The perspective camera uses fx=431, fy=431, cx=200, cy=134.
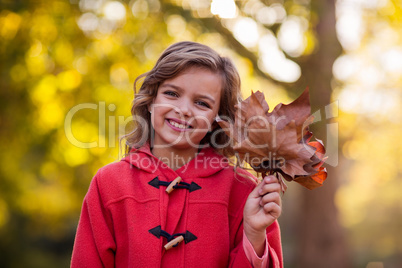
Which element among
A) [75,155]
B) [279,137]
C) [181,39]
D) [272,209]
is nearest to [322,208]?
[181,39]

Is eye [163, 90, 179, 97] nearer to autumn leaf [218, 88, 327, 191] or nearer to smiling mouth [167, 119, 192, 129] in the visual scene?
smiling mouth [167, 119, 192, 129]

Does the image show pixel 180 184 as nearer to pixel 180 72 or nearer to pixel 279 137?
pixel 180 72

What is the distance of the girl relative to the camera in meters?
2.14

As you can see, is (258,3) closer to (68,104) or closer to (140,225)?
(68,104)

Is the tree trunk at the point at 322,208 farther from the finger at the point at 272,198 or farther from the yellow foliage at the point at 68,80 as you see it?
the finger at the point at 272,198

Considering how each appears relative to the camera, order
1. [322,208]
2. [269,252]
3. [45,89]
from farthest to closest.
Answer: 1. [322,208]
2. [45,89]
3. [269,252]

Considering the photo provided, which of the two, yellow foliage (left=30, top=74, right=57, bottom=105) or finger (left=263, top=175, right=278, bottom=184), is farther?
yellow foliage (left=30, top=74, right=57, bottom=105)

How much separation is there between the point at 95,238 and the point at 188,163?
2.06 feet

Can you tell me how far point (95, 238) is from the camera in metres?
2.21

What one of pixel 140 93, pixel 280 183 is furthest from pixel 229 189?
pixel 140 93

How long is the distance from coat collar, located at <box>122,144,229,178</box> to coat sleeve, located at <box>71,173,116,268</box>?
0.92 feet

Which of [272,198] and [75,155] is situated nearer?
[272,198]

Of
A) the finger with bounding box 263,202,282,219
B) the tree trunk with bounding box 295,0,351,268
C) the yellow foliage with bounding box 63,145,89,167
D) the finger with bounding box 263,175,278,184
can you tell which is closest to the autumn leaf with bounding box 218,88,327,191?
the finger with bounding box 263,175,278,184

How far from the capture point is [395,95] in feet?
20.6
